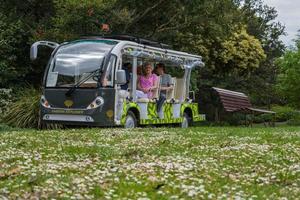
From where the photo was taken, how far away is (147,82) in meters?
18.7

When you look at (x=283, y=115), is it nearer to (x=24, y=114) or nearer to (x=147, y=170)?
(x=24, y=114)

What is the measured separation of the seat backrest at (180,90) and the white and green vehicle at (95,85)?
3146 millimetres

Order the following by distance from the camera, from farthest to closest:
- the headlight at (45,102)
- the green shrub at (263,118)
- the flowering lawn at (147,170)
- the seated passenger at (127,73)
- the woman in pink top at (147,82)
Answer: the green shrub at (263,118) → the woman in pink top at (147,82) → the seated passenger at (127,73) → the headlight at (45,102) → the flowering lawn at (147,170)

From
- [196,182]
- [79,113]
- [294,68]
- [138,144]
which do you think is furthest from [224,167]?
[294,68]

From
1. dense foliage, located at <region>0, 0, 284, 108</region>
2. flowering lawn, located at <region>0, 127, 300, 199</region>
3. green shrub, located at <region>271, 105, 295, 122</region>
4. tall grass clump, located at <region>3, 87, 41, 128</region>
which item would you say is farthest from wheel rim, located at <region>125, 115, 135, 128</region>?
green shrub, located at <region>271, 105, 295, 122</region>

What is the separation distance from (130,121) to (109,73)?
1893 mm

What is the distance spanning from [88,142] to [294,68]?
17523 millimetres

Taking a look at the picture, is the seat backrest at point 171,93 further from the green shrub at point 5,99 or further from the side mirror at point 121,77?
the green shrub at point 5,99

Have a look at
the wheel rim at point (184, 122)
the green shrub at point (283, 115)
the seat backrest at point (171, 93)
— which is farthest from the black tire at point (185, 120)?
the green shrub at point (283, 115)

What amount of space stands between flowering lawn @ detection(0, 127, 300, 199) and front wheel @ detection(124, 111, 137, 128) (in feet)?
23.3

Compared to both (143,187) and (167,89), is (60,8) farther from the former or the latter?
(143,187)

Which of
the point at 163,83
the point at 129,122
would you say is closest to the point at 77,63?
the point at 129,122

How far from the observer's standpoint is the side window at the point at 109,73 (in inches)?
639

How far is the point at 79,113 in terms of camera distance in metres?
16.2
